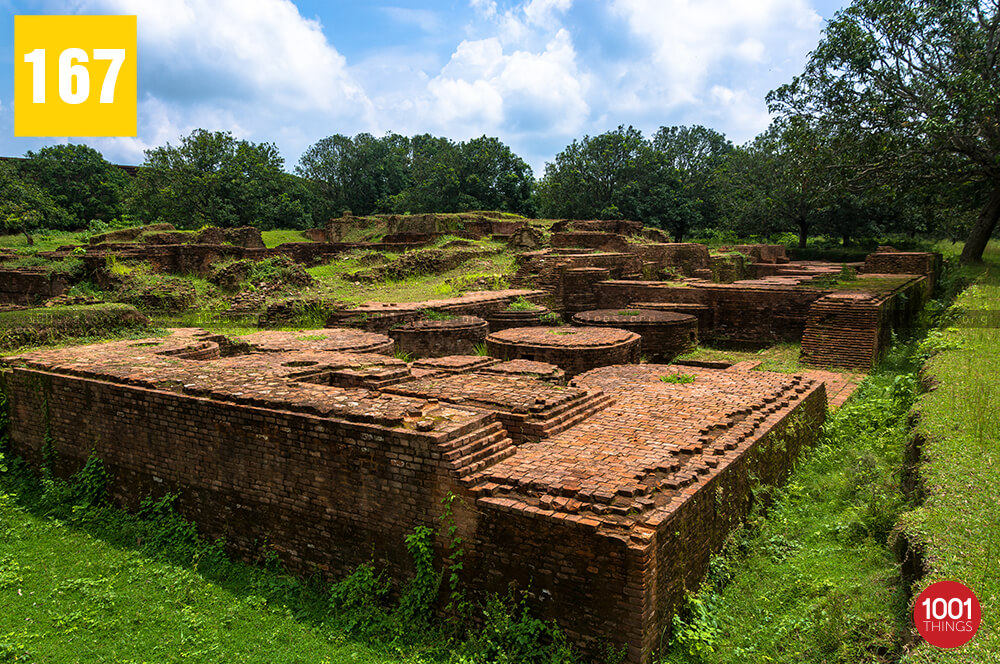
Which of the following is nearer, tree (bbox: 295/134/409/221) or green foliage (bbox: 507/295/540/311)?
green foliage (bbox: 507/295/540/311)

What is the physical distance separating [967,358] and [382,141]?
152 ft

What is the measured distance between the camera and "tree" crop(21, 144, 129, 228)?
35594mm

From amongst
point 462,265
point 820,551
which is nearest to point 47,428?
point 820,551

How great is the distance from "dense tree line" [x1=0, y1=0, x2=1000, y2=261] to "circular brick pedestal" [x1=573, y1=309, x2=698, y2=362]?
6.51 metres

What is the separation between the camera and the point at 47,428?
18.6ft

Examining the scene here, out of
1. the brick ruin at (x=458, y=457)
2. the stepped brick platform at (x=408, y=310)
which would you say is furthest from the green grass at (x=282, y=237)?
the brick ruin at (x=458, y=457)

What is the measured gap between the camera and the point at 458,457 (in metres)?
3.52

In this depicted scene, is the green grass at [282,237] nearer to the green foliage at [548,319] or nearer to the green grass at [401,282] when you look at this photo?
the green grass at [401,282]

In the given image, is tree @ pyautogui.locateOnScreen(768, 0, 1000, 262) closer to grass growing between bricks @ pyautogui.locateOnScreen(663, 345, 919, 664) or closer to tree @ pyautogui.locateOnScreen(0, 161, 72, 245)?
grass growing between bricks @ pyautogui.locateOnScreen(663, 345, 919, 664)

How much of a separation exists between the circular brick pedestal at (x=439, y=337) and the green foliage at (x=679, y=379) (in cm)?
426

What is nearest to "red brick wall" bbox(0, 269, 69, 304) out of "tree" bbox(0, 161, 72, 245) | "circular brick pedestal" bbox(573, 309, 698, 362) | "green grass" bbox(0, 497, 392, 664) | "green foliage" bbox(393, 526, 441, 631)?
"green grass" bbox(0, 497, 392, 664)

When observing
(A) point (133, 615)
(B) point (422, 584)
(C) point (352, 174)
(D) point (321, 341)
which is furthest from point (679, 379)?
(C) point (352, 174)

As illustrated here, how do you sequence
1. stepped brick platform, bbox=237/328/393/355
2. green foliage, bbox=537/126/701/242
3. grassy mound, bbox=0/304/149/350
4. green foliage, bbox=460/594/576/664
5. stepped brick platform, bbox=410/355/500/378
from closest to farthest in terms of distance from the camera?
green foliage, bbox=460/594/576/664
stepped brick platform, bbox=410/355/500/378
grassy mound, bbox=0/304/149/350
stepped brick platform, bbox=237/328/393/355
green foliage, bbox=537/126/701/242

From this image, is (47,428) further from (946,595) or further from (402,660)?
(946,595)
